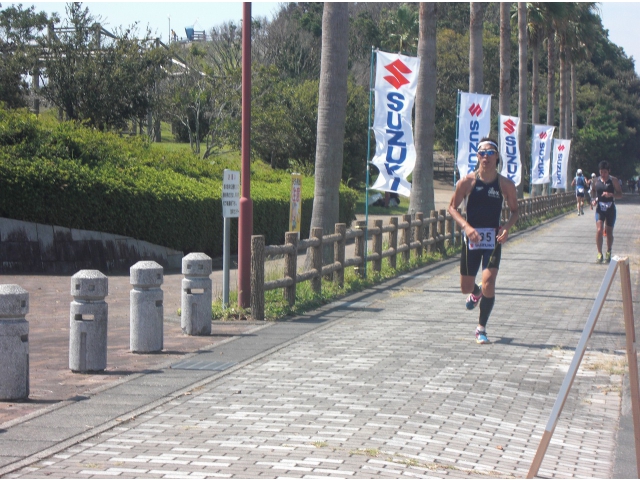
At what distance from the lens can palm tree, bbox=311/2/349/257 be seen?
1420cm

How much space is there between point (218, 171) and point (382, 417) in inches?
673

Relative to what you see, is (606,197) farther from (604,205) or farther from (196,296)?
(196,296)

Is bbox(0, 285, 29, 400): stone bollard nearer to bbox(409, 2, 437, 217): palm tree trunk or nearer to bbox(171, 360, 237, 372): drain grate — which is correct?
bbox(171, 360, 237, 372): drain grate

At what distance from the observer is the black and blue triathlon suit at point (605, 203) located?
58.3 ft

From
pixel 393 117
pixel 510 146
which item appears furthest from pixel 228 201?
pixel 510 146

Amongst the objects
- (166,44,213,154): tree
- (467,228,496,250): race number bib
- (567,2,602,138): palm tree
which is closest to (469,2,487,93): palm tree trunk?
(166,44,213,154): tree

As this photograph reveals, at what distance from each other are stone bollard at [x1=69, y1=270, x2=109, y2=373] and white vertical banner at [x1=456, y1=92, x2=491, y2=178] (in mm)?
14731

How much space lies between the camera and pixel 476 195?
934cm

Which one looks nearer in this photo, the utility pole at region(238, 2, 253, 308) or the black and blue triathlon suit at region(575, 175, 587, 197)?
the utility pole at region(238, 2, 253, 308)

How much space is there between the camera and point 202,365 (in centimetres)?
819

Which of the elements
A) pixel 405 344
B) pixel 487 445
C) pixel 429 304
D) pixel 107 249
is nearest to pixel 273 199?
pixel 107 249

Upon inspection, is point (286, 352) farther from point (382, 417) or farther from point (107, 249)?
point (107, 249)

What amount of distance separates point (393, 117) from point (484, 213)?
5.68 metres

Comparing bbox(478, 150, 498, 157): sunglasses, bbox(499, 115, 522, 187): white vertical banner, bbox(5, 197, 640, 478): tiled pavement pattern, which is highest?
bbox(499, 115, 522, 187): white vertical banner
